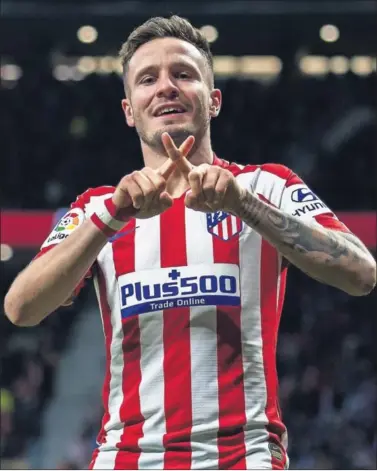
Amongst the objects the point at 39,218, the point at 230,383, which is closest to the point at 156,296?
the point at 230,383

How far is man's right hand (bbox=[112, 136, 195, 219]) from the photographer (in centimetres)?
269

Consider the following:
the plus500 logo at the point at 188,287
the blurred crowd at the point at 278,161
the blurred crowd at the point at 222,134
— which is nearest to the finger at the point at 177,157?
the plus500 logo at the point at 188,287

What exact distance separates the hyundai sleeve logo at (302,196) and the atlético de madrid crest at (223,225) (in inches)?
7.0

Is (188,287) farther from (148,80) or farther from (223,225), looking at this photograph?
(148,80)

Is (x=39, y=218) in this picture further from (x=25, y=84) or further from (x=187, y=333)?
(x=25, y=84)

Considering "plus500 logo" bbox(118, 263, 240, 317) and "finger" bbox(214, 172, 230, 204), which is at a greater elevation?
"finger" bbox(214, 172, 230, 204)

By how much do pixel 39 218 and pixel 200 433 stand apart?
575 cm

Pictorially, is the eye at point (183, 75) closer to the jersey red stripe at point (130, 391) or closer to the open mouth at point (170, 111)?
the open mouth at point (170, 111)

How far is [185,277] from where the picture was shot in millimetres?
3004

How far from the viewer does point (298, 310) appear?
13539 mm

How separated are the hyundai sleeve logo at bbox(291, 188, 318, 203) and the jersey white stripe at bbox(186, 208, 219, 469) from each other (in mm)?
319

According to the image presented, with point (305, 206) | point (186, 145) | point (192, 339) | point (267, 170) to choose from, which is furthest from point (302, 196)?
point (192, 339)

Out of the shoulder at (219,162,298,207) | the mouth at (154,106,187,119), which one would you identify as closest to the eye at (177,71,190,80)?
the mouth at (154,106,187,119)

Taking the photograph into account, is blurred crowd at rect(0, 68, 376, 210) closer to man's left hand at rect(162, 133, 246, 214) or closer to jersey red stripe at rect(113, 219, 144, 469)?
jersey red stripe at rect(113, 219, 144, 469)
